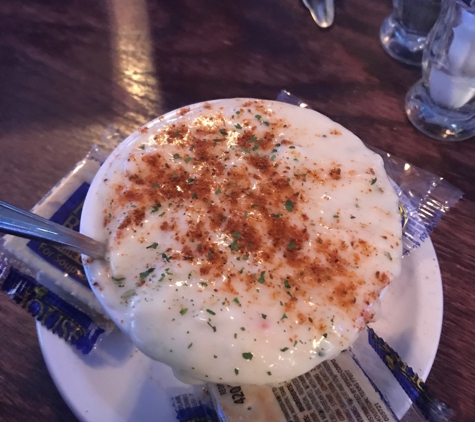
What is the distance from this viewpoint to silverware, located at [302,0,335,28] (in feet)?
4.32

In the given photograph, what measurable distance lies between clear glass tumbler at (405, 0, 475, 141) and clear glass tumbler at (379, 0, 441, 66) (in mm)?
124

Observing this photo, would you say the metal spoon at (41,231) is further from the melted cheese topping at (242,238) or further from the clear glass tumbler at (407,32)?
the clear glass tumbler at (407,32)

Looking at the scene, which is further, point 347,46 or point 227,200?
point 347,46

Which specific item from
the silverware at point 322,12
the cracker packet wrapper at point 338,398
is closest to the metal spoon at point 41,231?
the cracker packet wrapper at point 338,398

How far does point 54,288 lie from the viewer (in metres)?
0.81

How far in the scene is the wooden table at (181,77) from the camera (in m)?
1.05

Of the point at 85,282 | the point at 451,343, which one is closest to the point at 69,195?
the point at 85,282

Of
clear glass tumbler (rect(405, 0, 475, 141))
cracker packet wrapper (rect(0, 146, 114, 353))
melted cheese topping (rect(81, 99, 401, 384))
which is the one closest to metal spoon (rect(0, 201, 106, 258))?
melted cheese topping (rect(81, 99, 401, 384))

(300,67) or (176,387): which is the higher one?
(300,67)

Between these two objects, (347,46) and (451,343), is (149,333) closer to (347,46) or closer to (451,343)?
(451,343)

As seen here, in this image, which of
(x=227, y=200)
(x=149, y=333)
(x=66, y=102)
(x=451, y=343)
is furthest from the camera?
(x=66, y=102)

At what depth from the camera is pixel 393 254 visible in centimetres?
67

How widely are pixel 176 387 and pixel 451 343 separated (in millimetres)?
536

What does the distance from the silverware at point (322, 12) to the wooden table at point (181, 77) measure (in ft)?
0.07
